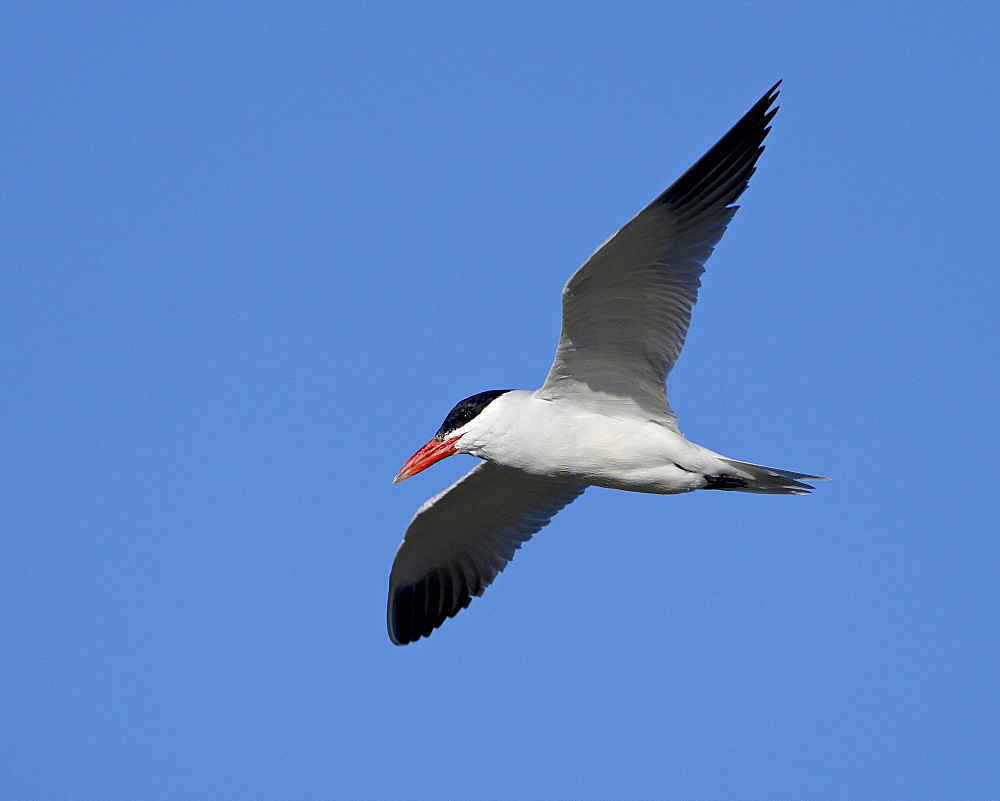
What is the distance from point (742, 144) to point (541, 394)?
2.25 m

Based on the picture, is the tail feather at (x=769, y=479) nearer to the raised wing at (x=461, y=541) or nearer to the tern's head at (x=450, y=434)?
the tern's head at (x=450, y=434)

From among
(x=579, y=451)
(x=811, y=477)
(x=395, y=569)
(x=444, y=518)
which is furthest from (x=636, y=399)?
(x=395, y=569)

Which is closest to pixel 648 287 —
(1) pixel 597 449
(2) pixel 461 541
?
(1) pixel 597 449

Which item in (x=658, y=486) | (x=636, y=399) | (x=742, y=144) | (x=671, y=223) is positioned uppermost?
(x=742, y=144)

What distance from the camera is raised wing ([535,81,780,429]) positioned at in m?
7.82

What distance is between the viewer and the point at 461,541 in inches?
431

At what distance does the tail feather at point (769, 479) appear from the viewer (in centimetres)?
838

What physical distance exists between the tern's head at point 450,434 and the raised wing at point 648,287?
47cm

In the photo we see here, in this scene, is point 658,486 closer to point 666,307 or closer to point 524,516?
point 666,307

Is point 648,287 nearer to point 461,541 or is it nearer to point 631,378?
point 631,378

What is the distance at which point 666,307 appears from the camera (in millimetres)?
8219

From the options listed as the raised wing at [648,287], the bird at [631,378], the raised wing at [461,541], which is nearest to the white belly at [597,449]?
the bird at [631,378]

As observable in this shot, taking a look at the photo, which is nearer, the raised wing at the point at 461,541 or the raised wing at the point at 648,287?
the raised wing at the point at 648,287

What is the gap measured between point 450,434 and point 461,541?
2.45 metres
